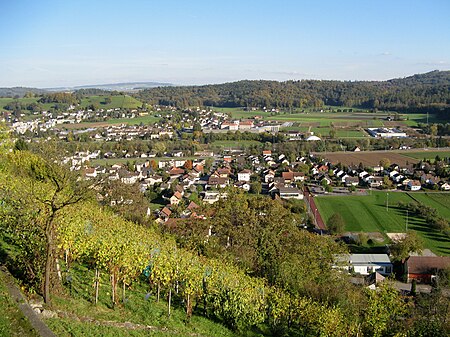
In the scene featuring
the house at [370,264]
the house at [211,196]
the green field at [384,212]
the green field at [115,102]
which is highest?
the green field at [115,102]

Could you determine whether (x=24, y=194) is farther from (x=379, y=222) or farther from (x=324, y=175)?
(x=324, y=175)

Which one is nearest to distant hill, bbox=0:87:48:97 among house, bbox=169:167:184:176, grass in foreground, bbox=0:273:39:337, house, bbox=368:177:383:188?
house, bbox=169:167:184:176

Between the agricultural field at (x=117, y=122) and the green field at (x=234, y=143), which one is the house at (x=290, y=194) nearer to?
the green field at (x=234, y=143)

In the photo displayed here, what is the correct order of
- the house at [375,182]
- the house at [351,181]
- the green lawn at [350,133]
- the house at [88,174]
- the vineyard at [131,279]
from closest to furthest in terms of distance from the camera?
the vineyard at [131,279] → the house at [88,174] → the house at [375,182] → the house at [351,181] → the green lawn at [350,133]

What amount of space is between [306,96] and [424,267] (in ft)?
284

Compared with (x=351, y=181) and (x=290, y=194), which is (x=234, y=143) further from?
(x=290, y=194)

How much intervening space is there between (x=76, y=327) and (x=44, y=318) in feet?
1.55

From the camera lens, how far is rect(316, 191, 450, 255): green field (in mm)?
22475

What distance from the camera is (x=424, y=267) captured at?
17547 mm

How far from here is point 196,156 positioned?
47.5 metres

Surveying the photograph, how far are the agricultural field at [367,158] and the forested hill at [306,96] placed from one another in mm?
31357

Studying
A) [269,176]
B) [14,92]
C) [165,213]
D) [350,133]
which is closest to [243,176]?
[269,176]

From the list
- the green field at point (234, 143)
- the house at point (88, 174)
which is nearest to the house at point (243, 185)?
the house at point (88, 174)

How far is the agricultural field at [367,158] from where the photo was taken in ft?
139
